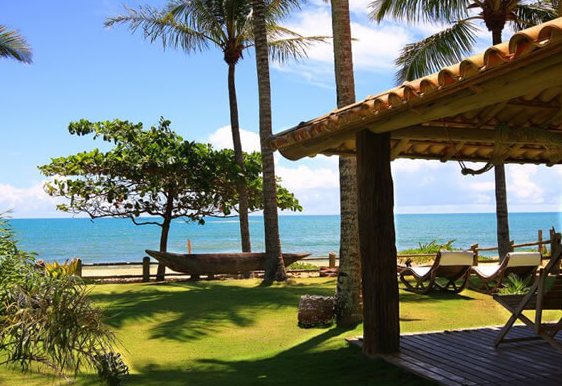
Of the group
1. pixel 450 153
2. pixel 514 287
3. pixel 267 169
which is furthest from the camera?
pixel 267 169

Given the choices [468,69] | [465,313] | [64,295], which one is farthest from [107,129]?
[468,69]

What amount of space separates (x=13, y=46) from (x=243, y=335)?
1659 centimetres

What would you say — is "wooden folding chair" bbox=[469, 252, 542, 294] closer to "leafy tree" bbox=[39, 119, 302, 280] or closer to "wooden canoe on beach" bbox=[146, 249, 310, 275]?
"wooden canoe on beach" bbox=[146, 249, 310, 275]

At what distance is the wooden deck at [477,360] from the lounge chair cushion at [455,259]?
3595 mm

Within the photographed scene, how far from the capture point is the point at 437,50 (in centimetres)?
1689

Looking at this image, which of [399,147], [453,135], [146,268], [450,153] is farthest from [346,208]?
[146,268]

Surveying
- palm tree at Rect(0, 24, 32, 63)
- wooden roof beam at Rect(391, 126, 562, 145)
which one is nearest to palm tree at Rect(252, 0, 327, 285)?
wooden roof beam at Rect(391, 126, 562, 145)

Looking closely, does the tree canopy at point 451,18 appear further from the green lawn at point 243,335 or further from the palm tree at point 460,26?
the green lawn at point 243,335

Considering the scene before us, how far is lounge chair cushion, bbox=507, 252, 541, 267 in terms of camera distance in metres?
9.57

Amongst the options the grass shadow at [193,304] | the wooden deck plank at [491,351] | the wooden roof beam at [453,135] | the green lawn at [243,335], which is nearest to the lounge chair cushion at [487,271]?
the green lawn at [243,335]

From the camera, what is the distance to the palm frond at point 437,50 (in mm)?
16578

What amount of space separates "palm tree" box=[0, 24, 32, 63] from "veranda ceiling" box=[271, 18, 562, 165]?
1673cm

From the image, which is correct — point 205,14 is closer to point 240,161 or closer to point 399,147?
point 240,161

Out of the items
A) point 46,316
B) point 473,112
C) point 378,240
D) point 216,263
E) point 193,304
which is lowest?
point 193,304
